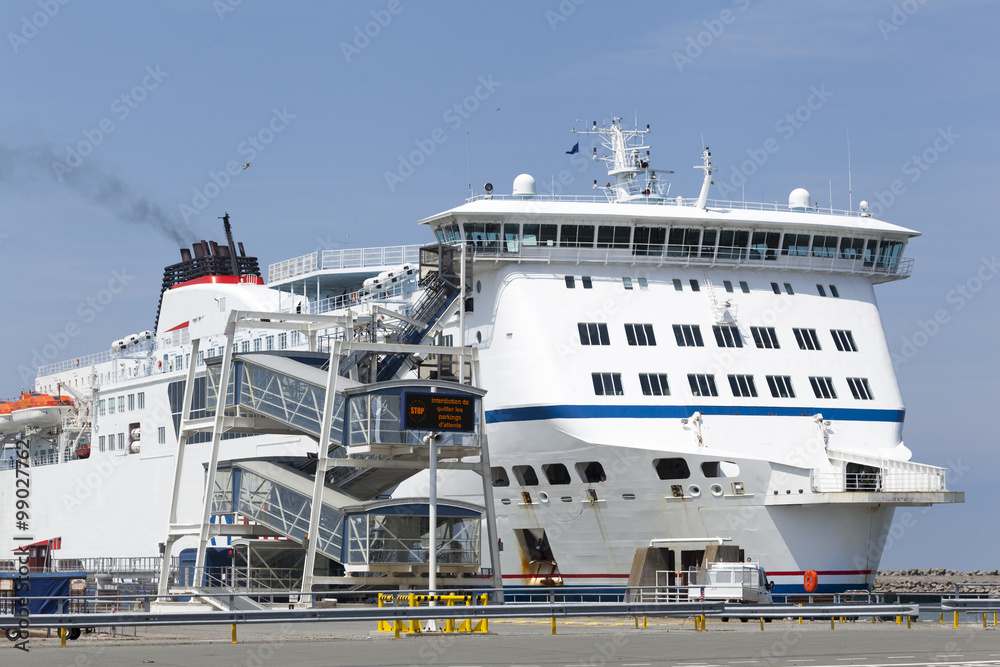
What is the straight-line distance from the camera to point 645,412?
36.2m

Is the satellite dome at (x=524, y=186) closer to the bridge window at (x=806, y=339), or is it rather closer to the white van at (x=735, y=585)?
the bridge window at (x=806, y=339)

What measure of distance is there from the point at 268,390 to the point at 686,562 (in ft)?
40.4

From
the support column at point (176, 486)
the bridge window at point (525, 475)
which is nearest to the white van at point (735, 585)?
the bridge window at point (525, 475)

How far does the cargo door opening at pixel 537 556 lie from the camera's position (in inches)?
1474

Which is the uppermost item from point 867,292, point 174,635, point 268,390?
point 867,292

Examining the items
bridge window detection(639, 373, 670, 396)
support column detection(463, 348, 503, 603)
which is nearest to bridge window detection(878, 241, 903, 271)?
bridge window detection(639, 373, 670, 396)

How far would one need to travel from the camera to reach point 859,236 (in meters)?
41.1

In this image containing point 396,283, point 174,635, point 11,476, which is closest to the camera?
point 174,635

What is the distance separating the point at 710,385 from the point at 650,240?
15.4ft

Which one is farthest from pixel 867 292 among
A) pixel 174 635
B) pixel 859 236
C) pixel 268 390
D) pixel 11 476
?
pixel 11 476

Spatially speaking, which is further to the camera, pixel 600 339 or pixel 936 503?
pixel 600 339

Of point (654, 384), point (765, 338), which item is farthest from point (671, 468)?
point (765, 338)

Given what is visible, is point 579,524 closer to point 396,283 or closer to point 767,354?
point 767,354

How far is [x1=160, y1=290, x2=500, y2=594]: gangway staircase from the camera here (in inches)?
1364
